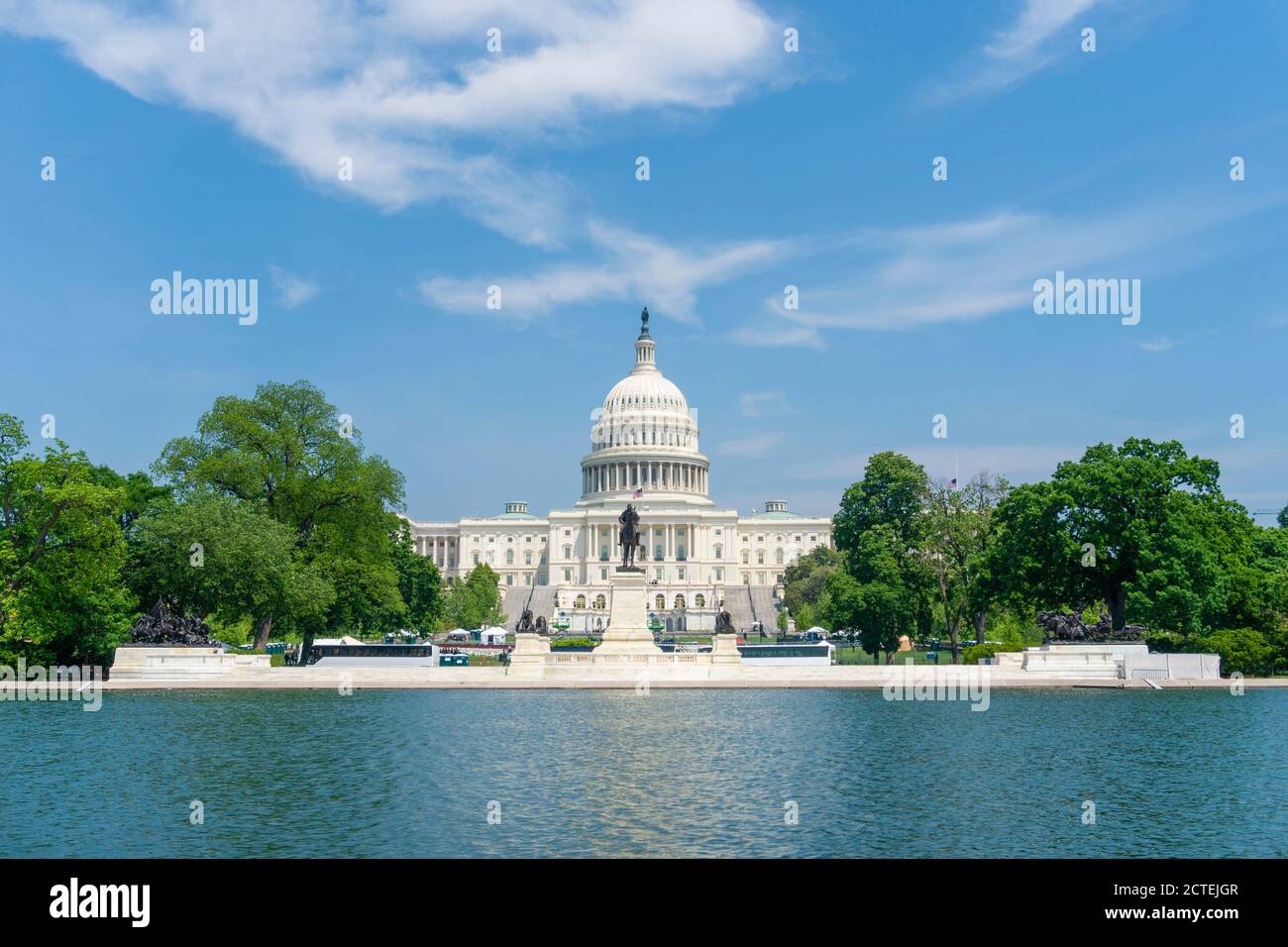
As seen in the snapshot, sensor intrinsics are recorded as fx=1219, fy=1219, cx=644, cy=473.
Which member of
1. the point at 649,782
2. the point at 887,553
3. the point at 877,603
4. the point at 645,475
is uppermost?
the point at 645,475

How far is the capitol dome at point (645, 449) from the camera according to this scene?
174 m

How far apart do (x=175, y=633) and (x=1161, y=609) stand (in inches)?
1552

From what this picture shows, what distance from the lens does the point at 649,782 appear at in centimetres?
2112

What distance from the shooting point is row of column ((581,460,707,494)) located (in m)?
174

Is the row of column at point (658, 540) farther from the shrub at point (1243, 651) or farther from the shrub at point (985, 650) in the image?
the shrub at point (1243, 651)

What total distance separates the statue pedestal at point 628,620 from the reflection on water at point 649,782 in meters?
18.0

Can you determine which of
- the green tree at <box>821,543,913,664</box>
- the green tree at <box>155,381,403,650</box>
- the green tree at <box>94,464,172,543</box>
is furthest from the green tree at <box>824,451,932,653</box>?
the green tree at <box>94,464,172,543</box>

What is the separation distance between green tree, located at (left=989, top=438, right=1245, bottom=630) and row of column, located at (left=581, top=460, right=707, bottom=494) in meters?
120

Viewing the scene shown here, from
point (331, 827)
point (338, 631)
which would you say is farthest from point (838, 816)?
point (338, 631)

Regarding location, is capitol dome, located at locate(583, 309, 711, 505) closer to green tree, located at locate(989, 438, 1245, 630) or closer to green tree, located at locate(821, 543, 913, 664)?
green tree, located at locate(821, 543, 913, 664)

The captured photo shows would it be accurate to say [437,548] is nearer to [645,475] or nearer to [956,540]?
[645,475]

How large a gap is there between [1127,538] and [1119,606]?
13.1 feet

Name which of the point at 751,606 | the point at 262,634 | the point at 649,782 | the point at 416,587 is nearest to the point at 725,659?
the point at 262,634
